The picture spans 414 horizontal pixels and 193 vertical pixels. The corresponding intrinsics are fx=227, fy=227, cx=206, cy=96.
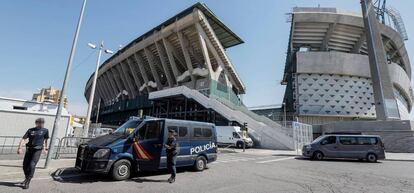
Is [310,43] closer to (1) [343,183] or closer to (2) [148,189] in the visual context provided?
(1) [343,183]

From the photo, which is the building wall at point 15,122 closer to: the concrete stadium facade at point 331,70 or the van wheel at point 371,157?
the van wheel at point 371,157

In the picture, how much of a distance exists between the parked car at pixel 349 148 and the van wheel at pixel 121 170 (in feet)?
42.8

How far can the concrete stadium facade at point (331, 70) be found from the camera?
143 feet

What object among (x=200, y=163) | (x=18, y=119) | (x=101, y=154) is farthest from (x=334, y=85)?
(x=18, y=119)

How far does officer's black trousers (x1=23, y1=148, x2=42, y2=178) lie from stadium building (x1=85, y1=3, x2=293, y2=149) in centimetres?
2265

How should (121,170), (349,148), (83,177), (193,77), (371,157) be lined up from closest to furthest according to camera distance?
(121,170) < (83,177) < (371,157) < (349,148) < (193,77)

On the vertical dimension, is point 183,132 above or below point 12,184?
above

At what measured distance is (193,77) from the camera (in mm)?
40250

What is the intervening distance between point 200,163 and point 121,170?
3.26 metres

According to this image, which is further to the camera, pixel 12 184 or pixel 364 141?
pixel 364 141

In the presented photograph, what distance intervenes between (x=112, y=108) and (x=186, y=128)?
5652 centimetres

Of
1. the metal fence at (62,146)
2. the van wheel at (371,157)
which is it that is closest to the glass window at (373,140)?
the van wheel at (371,157)

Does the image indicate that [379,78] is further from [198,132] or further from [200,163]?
[200,163]

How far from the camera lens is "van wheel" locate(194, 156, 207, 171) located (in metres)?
8.89
